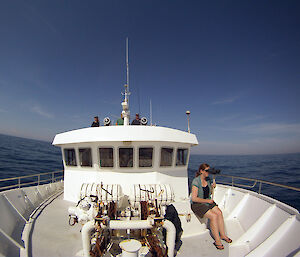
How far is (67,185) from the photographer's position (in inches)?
263

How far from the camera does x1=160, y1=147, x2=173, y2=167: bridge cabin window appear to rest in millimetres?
5739

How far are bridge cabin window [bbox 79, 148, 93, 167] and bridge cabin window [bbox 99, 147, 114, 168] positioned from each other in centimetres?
49

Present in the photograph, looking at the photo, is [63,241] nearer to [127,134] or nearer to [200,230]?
[127,134]

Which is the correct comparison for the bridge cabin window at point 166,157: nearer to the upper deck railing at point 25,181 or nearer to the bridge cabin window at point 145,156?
the bridge cabin window at point 145,156

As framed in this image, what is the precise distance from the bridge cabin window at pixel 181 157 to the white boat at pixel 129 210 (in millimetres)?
41

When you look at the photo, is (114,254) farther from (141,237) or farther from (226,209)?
(226,209)

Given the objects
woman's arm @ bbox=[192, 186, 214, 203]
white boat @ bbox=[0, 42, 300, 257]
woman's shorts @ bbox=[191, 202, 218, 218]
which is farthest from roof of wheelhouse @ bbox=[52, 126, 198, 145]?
woman's shorts @ bbox=[191, 202, 218, 218]

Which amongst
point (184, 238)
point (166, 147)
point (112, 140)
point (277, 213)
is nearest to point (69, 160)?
point (112, 140)

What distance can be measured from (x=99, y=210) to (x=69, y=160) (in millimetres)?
3646

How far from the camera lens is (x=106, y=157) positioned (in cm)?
566

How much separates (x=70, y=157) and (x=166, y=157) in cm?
403

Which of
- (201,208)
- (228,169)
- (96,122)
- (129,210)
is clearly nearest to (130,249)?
(129,210)

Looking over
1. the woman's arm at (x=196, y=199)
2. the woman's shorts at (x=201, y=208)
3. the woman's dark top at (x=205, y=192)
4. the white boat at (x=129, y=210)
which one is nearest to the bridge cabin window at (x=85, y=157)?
the white boat at (x=129, y=210)

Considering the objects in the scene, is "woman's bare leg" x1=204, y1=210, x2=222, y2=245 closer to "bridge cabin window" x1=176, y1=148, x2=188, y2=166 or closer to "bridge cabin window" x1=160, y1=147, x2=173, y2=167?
"bridge cabin window" x1=160, y1=147, x2=173, y2=167
